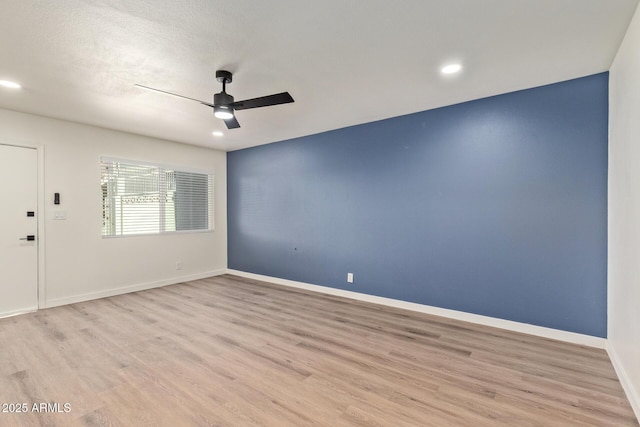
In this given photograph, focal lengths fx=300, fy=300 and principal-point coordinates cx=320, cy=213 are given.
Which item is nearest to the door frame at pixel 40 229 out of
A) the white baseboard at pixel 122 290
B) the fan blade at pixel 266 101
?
the white baseboard at pixel 122 290

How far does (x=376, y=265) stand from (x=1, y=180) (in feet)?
15.9

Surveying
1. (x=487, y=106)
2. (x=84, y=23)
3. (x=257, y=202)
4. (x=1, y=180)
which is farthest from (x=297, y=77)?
(x=1, y=180)

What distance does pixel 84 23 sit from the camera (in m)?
2.00

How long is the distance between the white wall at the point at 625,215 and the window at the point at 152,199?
5771mm

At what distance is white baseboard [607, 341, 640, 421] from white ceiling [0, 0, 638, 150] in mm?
2428

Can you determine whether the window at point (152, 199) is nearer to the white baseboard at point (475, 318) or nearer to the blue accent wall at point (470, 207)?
the blue accent wall at point (470, 207)

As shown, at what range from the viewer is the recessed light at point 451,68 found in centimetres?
261

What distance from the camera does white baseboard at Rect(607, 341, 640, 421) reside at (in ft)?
6.17

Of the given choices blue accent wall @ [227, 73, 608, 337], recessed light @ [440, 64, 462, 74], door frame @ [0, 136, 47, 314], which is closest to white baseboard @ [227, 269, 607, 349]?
blue accent wall @ [227, 73, 608, 337]

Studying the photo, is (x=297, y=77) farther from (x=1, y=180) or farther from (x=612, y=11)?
(x=1, y=180)

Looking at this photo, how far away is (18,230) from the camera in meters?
3.79

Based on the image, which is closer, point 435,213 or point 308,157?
point 435,213

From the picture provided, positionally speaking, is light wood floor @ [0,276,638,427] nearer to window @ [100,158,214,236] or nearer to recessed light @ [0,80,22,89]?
window @ [100,158,214,236]

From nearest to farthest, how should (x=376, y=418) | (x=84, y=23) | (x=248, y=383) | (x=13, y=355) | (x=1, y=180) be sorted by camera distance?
1. (x=376, y=418)
2. (x=84, y=23)
3. (x=248, y=383)
4. (x=13, y=355)
5. (x=1, y=180)
